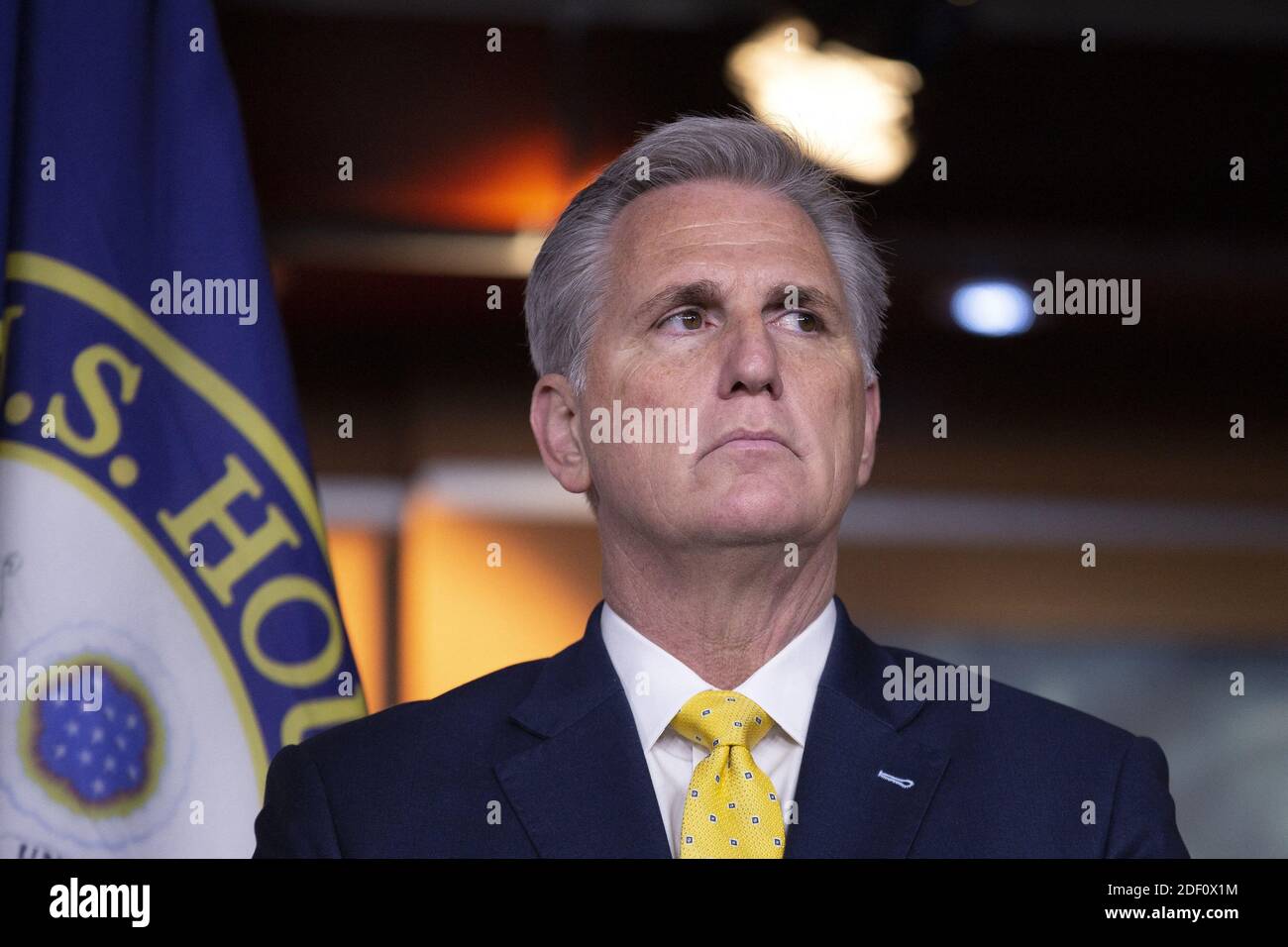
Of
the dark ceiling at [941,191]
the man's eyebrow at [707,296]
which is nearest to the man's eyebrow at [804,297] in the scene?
the man's eyebrow at [707,296]

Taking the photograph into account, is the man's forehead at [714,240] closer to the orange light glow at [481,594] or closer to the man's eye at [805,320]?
the man's eye at [805,320]

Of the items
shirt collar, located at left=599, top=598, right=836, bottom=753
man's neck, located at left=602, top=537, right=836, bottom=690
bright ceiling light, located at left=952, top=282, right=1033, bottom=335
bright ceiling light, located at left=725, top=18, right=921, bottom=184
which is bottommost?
shirt collar, located at left=599, top=598, right=836, bottom=753

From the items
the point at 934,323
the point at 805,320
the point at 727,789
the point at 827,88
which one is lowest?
the point at 727,789

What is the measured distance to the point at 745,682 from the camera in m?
1.84

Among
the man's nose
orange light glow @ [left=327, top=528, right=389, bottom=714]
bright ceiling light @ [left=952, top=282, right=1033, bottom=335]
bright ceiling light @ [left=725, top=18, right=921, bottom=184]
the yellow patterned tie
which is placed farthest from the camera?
bright ceiling light @ [left=952, top=282, right=1033, bottom=335]

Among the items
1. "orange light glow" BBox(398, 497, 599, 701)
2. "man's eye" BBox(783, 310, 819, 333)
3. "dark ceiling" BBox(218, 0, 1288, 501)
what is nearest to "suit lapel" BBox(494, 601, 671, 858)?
"man's eye" BBox(783, 310, 819, 333)

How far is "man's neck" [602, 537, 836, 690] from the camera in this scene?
72.9 inches

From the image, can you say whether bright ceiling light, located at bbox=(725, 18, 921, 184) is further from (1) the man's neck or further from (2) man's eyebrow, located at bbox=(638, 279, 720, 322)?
(1) the man's neck

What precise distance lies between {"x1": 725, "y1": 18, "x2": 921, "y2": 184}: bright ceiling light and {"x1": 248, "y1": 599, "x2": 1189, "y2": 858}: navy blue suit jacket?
1.43m

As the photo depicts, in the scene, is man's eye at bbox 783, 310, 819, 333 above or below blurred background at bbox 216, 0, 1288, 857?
below

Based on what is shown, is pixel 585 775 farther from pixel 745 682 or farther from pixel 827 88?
pixel 827 88

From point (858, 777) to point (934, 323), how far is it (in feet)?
7.62

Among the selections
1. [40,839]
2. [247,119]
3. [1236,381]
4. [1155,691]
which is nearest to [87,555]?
[40,839]

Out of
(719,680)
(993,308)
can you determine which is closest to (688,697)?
(719,680)
